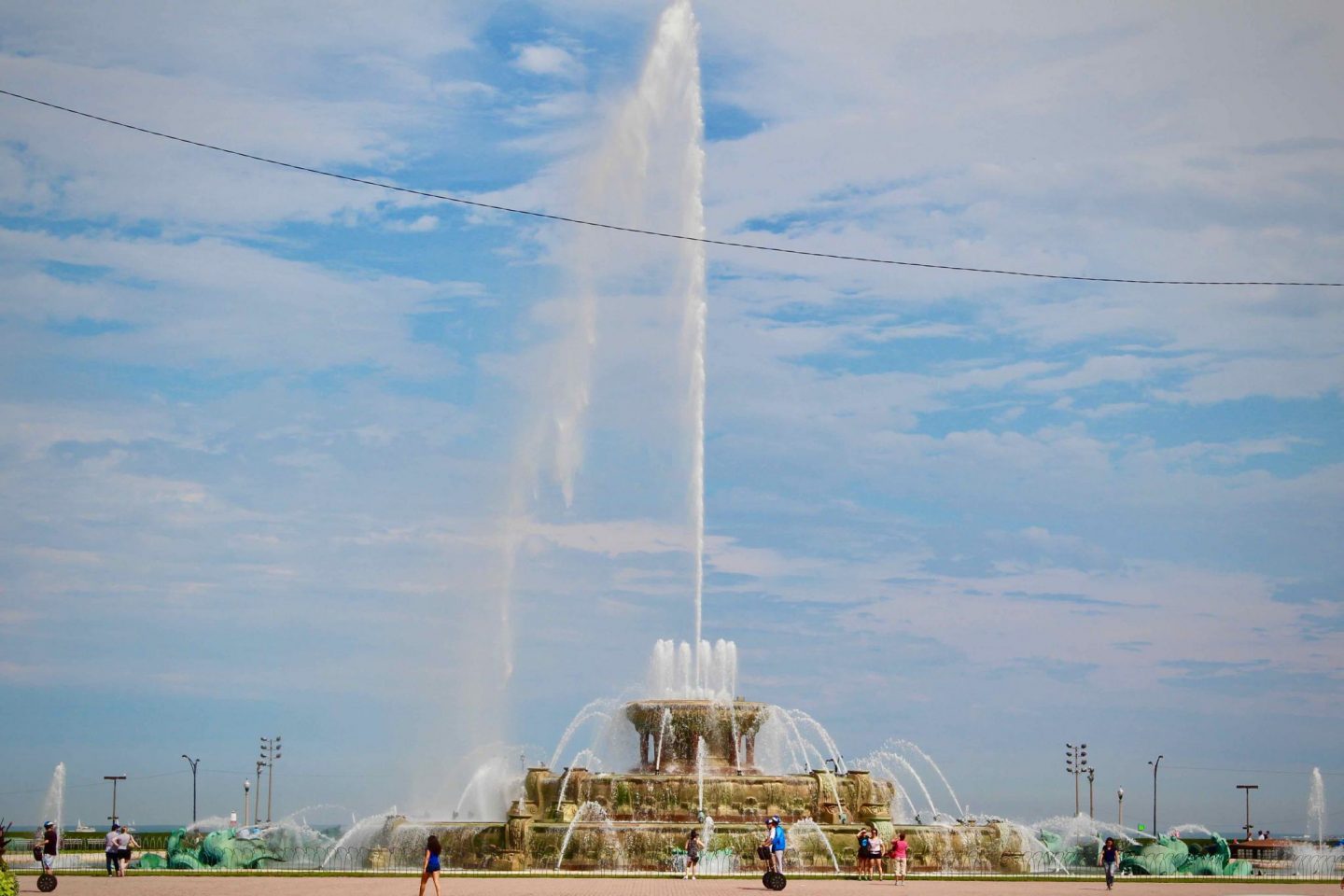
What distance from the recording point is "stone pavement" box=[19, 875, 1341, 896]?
28.5 metres

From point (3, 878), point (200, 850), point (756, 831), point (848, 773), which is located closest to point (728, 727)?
point (848, 773)

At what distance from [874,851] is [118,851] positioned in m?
16.7

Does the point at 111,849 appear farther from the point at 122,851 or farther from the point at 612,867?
the point at 612,867

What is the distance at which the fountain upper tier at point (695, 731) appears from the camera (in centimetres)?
4366

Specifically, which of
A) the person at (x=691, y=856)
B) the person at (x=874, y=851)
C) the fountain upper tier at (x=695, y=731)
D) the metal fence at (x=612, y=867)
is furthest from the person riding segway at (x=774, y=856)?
the fountain upper tier at (x=695, y=731)

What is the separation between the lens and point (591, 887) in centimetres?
2992

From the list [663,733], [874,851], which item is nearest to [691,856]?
[874,851]

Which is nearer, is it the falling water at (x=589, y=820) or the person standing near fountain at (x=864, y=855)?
the person standing near fountain at (x=864, y=855)

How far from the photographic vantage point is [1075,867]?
42.8 metres

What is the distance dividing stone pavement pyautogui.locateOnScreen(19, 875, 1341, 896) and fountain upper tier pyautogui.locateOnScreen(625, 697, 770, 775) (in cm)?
985

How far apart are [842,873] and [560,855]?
6.65 meters

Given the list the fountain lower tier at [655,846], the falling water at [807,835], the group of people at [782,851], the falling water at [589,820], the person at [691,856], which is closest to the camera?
the group of people at [782,851]

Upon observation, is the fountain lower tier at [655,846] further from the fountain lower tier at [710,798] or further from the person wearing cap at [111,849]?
the person wearing cap at [111,849]

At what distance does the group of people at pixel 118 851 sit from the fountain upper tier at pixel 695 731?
14.9 metres
